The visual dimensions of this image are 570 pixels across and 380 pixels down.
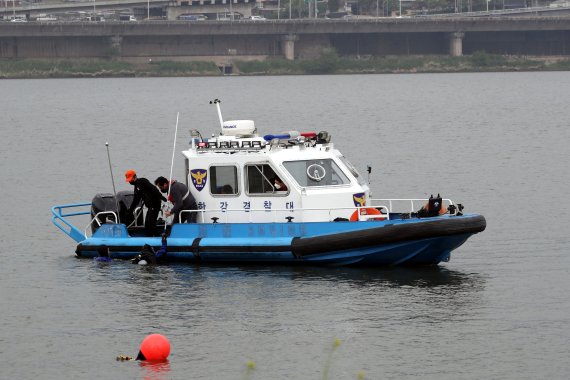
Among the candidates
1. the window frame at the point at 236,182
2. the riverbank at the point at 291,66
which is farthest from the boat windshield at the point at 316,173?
the riverbank at the point at 291,66

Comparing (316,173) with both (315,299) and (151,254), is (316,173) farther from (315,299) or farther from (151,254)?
(151,254)

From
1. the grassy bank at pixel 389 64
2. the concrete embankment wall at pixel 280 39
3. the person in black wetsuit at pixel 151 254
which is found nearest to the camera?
the person in black wetsuit at pixel 151 254

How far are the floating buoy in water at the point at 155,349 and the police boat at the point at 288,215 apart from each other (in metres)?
6.04

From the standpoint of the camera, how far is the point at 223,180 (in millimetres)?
26703

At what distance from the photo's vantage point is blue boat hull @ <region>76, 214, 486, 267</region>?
82.4ft

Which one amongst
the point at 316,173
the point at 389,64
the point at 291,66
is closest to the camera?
the point at 316,173

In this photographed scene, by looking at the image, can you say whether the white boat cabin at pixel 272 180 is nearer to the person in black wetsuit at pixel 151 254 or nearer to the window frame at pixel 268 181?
the window frame at pixel 268 181

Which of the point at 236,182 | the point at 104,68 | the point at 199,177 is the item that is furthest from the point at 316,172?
the point at 104,68

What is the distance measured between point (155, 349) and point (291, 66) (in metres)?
129

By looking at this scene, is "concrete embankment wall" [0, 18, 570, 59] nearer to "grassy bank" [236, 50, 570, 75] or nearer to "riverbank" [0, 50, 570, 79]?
"riverbank" [0, 50, 570, 79]

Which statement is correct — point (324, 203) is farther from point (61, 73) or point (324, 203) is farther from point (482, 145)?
point (61, 73)

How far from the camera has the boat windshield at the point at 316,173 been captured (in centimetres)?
2628

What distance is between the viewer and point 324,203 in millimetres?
26156

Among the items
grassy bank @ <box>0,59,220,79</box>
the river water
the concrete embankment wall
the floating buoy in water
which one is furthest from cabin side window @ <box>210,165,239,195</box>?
grassy bank @ <box>0,59,220,79</box>
